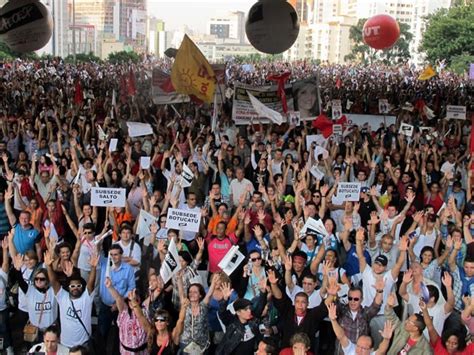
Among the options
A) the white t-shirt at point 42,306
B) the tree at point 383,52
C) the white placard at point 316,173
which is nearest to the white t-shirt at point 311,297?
the white t-shirt at point 42,306

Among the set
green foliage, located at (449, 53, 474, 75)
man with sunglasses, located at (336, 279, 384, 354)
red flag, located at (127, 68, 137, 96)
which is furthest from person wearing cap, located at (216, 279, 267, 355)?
green foliage, located at (449, 53, 474, 75)

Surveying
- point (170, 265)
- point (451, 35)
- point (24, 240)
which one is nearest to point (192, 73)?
point (24, 240)

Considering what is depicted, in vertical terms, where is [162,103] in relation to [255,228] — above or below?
above

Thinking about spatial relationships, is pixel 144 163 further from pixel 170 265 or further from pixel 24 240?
pixel 170 265

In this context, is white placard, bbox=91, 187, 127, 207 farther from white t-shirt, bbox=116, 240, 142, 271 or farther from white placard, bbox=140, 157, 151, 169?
white placard, bbox=140, 157, 151, 169

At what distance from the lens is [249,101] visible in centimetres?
1172

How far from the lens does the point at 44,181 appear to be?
772 cm

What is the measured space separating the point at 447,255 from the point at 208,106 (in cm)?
898

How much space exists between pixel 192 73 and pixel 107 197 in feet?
15.5

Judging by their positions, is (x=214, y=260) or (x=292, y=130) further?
(x=292, y=130)

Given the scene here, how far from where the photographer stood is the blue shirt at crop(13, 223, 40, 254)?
5992 mm

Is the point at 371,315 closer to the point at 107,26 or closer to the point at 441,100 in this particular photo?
the point at 441,100

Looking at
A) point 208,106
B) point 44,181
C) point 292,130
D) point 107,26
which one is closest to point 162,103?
point 208,106

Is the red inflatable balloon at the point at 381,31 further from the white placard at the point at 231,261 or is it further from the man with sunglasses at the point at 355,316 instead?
the man with sunglasses at the point at 355,316
